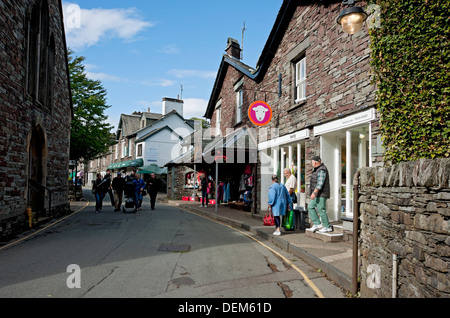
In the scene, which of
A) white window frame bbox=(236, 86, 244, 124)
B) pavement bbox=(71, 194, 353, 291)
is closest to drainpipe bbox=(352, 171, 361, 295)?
pavement bbox=(71, 194, 353, 291)

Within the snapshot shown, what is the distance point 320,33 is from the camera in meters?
10.3

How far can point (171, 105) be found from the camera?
42.4 metres

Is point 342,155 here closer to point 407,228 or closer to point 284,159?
point 284,159

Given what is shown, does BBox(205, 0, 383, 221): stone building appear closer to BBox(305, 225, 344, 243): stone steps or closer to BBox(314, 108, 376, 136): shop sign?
BBox(314, 108, 376, 136): shop sign

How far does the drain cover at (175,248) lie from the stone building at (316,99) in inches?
164

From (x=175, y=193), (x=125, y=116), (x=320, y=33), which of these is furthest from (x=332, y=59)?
(x=125, y=116)

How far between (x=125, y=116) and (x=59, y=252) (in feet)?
135

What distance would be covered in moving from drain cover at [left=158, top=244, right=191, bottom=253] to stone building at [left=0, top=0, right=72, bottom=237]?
14.1 feet

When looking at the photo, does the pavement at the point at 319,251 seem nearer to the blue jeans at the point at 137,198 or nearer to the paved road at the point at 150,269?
the paved road at the point at 150,269

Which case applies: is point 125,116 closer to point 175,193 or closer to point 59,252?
point 175,193

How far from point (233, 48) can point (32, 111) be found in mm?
12900

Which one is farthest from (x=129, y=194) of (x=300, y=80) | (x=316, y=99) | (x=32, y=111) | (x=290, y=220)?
(x=316, y=99)

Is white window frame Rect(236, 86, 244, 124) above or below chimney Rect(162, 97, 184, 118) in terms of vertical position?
below

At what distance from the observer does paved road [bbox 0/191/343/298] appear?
4.63 m
